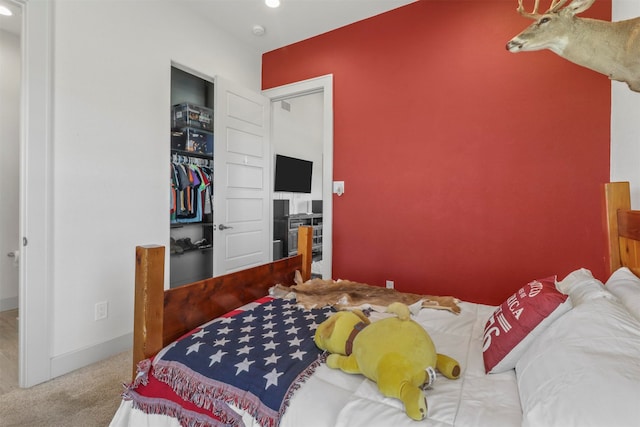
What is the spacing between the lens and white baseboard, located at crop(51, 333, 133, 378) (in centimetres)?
Answer: 200

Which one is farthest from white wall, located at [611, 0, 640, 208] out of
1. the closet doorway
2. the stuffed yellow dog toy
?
the closet doorway

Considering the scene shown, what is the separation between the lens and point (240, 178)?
3193 millimetres

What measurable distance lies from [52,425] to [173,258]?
2.26 metres

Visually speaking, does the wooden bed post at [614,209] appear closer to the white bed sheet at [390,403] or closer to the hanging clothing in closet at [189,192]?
the white bed sheet at [390,403]

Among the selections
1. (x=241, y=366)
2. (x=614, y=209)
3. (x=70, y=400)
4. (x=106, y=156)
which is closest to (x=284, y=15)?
(x=106, y=156)

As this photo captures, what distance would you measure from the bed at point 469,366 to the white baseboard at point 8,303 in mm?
3015

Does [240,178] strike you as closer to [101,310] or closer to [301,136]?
[101,310]

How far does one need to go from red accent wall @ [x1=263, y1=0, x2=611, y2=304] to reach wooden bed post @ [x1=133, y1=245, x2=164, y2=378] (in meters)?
2.01

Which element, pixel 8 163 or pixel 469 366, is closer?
pixel 469 366

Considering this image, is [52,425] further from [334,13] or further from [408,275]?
[334,13]

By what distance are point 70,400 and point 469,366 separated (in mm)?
2109

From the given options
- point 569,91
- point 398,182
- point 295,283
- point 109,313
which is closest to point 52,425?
point 109,313

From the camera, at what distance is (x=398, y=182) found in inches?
110

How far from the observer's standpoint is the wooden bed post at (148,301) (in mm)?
1190
